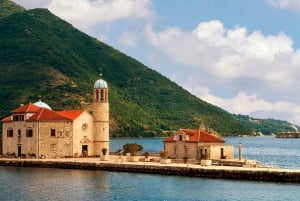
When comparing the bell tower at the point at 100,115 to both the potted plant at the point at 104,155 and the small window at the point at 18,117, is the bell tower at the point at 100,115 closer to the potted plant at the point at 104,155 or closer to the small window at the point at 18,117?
the potted plant at the point at 104,155

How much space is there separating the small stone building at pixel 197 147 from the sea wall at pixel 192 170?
738 centimetres

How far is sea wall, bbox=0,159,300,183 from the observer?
65625 millimetres

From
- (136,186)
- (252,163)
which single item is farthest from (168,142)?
(136,186)

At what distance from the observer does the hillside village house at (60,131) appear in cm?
9175

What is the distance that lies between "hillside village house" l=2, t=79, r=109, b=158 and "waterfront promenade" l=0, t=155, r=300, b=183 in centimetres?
288

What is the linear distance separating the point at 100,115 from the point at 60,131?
6.18 meters

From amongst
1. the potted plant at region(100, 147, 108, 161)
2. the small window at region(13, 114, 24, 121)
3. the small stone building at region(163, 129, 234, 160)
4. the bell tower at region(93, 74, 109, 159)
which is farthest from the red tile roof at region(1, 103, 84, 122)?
the small stone building at region(163, 129, 234, 160)

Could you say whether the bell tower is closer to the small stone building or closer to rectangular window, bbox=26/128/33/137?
rectangular window, bbox=26/128/33/137

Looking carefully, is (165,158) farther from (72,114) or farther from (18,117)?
(18,117)

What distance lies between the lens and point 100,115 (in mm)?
94000

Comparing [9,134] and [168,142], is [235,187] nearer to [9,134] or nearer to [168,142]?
[168,142]


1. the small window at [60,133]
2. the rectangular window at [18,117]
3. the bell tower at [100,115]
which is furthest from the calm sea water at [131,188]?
the rectangular window at [18,117]

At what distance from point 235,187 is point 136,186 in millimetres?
9615

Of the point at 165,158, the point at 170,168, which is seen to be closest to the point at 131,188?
the point at 170,168
